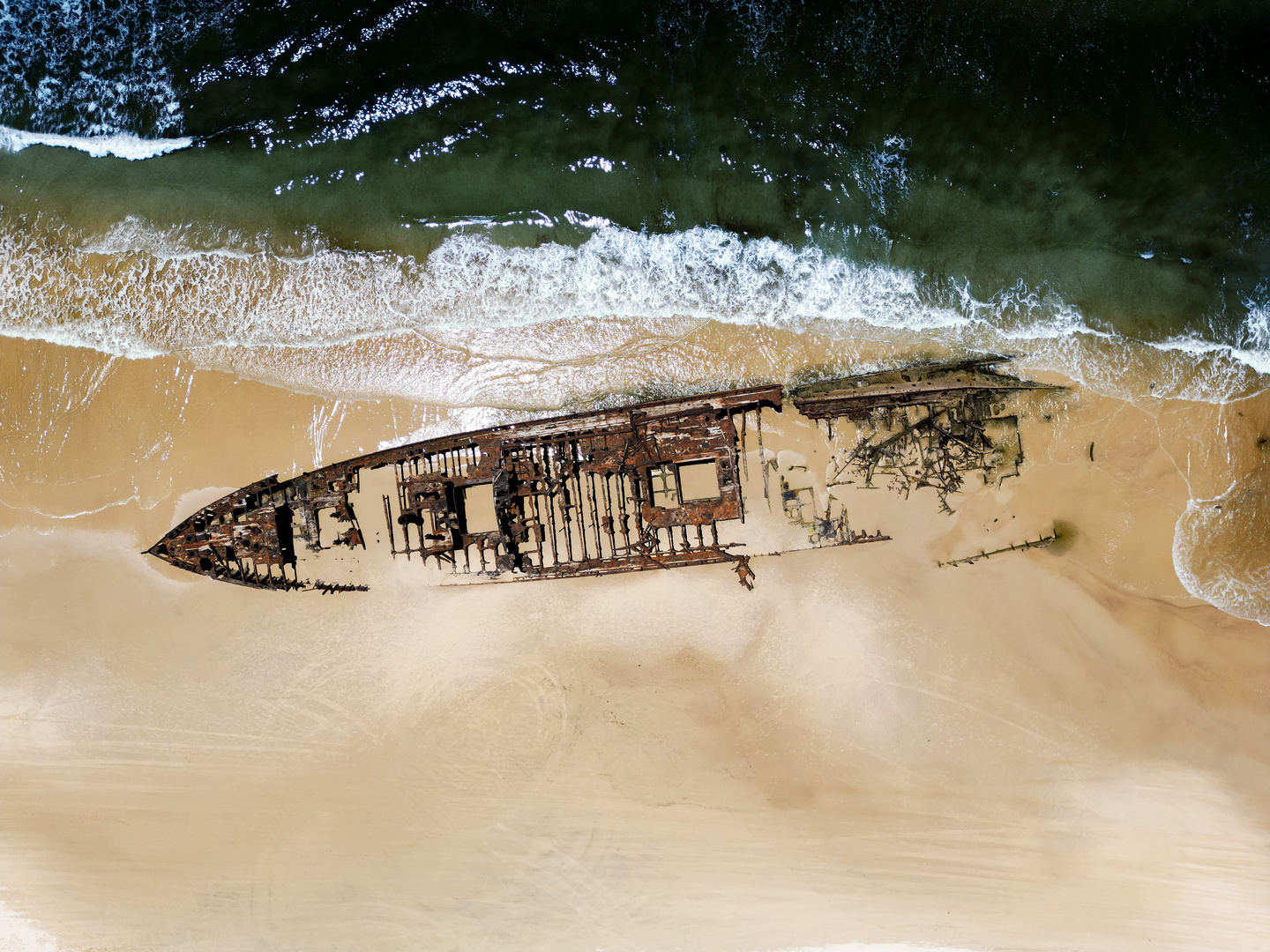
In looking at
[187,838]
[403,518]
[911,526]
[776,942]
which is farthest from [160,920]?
[911,526]

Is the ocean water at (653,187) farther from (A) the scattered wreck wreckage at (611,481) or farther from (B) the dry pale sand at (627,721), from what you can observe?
(B) the dry pale sand at (627,721)

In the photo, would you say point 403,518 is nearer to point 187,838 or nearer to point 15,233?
point 187,838

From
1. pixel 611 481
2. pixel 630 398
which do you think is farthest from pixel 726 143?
pixel 611 481

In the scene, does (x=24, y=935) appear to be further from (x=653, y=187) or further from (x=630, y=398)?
(x=653, y=187)

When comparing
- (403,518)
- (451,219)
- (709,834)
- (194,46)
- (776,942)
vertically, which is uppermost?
(194,46)

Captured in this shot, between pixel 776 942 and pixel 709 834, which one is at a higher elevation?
pixel 709 834

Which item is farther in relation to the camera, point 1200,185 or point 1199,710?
point 1200,185

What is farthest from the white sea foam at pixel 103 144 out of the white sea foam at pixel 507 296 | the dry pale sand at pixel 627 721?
the dry pale sand at pixel 627 721
